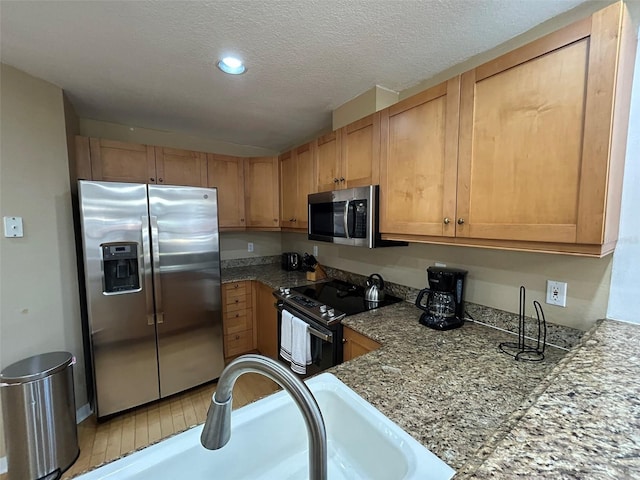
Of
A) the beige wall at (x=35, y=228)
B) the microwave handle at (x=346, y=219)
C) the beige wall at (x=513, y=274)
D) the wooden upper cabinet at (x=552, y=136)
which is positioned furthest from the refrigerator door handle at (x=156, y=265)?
the wooden upper cabinet at (x=552, y=136)

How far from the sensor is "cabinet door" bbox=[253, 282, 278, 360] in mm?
2559

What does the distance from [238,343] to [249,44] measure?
2.63 m

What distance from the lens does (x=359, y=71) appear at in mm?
1709

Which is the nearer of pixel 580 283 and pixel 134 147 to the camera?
pixel 580 283

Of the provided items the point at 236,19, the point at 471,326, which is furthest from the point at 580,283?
the point at 236,19

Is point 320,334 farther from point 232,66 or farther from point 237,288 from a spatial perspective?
point 232,66

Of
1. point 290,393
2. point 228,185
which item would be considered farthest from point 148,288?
point 290,393

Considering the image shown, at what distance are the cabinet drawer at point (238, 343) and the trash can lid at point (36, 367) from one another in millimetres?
1275

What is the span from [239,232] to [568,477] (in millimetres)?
3342

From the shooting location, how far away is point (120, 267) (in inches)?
79.7

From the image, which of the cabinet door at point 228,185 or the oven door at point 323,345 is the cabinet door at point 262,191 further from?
the oven door at point 323,345

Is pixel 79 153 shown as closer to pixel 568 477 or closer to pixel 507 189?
pixel 507 189

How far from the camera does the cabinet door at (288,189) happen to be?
8.92ft

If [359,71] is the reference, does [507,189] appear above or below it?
below
